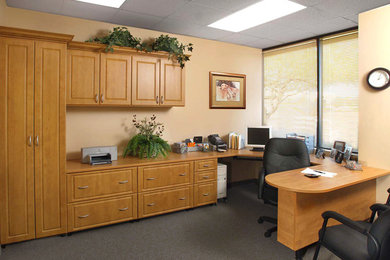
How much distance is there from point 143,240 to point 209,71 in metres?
2.93

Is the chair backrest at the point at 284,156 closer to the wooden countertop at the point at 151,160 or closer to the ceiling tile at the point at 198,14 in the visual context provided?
the wooden countertop at the point at 151,160

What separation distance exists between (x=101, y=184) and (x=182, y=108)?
183 cm

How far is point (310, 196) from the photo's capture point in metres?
2.74

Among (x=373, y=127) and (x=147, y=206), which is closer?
(x=373, y=127)

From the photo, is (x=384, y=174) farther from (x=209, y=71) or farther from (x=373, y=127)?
(x=209, y=71)

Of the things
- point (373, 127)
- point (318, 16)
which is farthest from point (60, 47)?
point (373, 127)

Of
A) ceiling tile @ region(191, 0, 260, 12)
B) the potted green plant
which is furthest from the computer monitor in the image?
ceiling tile @ region(191, 0, 260, 12)

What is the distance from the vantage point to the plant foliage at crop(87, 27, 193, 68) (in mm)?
3514

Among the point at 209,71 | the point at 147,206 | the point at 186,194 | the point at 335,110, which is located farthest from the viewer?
the point at 209,71

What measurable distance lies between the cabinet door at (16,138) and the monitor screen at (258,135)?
3250mm

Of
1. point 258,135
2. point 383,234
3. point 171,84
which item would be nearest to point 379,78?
point 258,135

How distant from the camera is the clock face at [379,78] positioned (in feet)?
10.3

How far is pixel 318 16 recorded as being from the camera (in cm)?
355

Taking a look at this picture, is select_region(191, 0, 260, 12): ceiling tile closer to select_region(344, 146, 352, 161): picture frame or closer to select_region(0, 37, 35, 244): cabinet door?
select_region(0, 37, 35, 244): cabinet door
